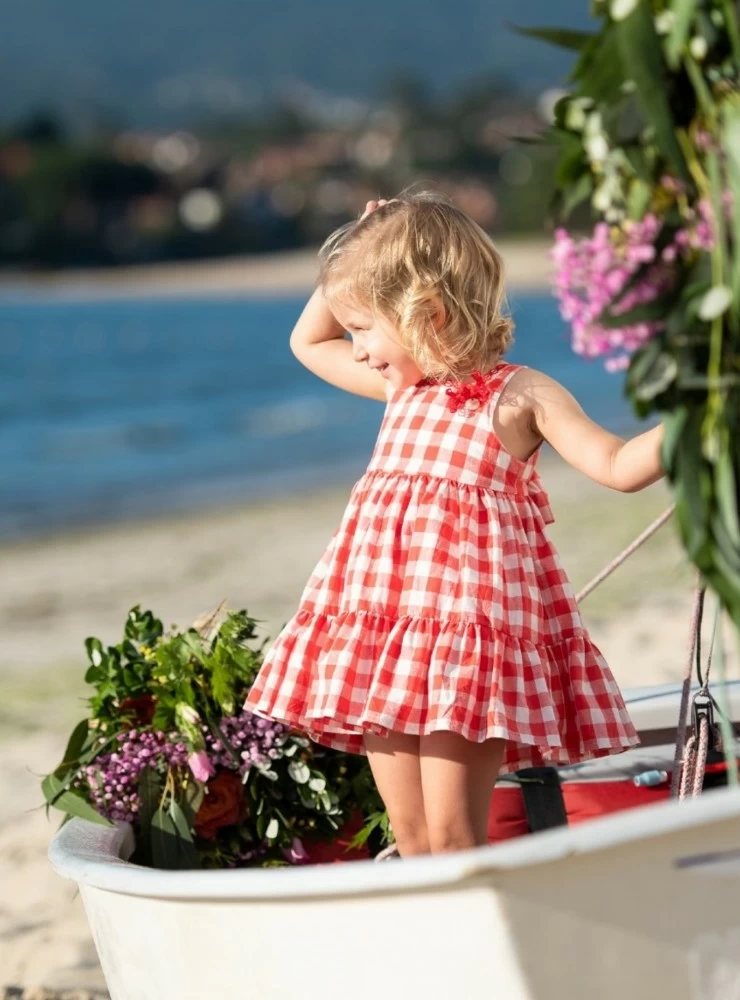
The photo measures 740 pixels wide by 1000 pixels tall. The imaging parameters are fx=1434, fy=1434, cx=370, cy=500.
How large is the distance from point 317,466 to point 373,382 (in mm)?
13464

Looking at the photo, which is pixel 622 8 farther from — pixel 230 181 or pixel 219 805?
pixel 230 181

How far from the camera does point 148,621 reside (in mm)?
3182

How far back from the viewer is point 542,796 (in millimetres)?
3082

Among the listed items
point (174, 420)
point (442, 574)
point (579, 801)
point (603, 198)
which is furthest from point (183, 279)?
point (603, 198)

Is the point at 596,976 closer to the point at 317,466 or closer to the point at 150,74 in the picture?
the point at 317,466

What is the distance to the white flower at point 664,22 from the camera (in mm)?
1713

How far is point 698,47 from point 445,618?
1.08 metres

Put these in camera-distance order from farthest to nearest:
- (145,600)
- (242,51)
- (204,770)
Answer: (242,51) < (145,600) < (204,770)

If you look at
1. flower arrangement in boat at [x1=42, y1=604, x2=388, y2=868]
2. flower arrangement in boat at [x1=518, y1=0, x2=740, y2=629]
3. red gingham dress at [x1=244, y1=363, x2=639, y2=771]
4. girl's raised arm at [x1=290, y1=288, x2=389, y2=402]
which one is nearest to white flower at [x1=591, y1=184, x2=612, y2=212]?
flower arrangement in boat at [x1=518, y1=0, x2=740, y2=629]

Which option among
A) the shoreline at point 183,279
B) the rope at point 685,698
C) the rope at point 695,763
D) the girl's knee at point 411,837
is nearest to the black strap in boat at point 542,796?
the rope at point 695,763

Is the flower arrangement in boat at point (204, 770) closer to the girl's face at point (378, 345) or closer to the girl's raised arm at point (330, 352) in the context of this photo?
the girl's raised arm at point (330, 352)

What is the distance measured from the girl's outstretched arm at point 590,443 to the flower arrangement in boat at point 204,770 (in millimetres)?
877

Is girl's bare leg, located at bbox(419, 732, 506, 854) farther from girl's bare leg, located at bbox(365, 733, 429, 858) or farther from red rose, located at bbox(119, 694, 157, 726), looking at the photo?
red rose, located at bbox(119, 694, 157, 726)

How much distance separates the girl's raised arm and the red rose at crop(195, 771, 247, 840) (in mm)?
827
